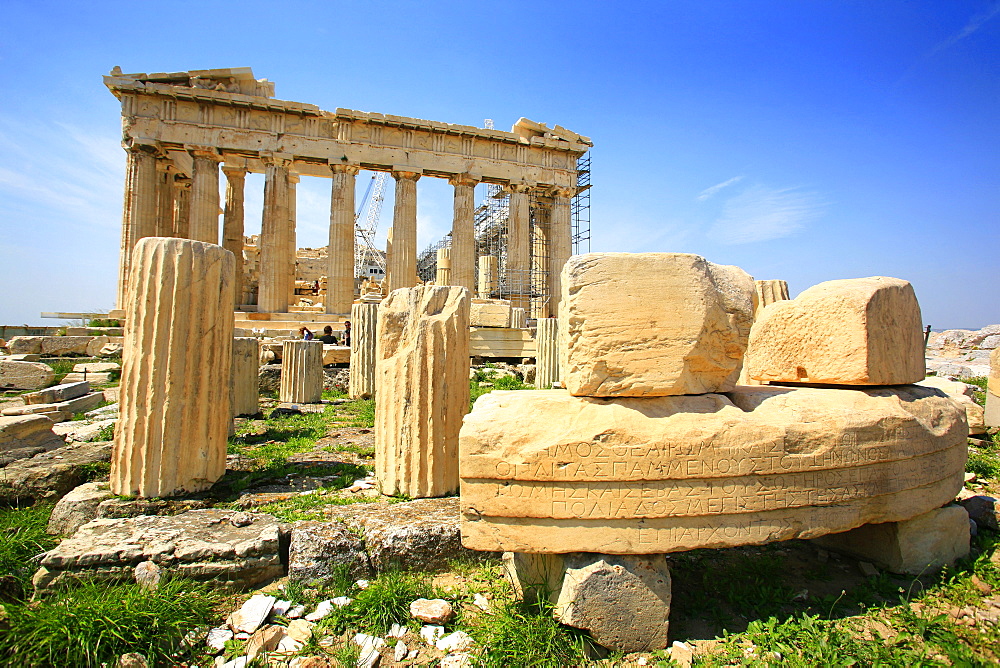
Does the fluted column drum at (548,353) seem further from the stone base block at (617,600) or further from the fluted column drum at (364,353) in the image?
the stone base block at (617,600)

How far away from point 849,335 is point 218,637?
3.91 metres

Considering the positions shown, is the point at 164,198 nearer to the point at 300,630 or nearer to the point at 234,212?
the point at 234,212

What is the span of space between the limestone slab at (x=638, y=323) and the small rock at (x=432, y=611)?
1372 millimetres

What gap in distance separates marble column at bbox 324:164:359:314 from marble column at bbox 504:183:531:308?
6.39 metres

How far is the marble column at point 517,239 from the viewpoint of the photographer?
→ 69.8 ft

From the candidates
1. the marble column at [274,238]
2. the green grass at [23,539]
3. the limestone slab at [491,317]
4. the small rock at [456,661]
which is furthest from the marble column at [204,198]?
the small rock at [456,661]

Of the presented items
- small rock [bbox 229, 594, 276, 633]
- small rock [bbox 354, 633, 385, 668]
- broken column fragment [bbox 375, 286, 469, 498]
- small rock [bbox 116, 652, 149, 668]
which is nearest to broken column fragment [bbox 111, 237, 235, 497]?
broken column fragment [bbox 375, 286, 469, 498]

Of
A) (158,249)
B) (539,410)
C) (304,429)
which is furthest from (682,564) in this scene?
(304,429)

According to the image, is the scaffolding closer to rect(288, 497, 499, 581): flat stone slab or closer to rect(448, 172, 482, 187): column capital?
rect(448, 172, 482, 187): column capital

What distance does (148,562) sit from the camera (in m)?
2.88

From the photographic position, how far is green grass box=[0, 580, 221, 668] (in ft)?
7.43

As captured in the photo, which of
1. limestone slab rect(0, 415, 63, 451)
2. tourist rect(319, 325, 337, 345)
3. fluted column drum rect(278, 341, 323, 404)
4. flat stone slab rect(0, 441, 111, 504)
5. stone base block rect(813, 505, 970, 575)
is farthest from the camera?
tourist rect(319, 325, 337, 345)

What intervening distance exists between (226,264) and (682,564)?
4304 millimetres

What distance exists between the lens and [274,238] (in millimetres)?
18234
